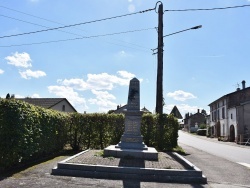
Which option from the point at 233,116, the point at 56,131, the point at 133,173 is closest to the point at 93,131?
the point at 56,131

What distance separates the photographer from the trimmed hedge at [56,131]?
9711 millimetres

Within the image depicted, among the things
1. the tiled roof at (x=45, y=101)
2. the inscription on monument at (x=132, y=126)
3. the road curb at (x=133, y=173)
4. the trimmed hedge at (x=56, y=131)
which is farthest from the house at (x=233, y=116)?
the road curb at (x=133, y=173)

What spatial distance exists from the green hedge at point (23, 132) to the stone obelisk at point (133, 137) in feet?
9.63

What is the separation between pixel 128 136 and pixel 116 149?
1.21 metres

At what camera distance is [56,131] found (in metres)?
14.8

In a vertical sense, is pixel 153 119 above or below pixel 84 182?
above

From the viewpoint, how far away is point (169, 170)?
30.3 ft

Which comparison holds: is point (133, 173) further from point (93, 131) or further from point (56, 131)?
point (93, 131)

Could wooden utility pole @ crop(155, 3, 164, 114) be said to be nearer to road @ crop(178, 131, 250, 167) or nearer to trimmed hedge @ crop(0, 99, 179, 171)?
trimmed hedge @ crop(0, 99, 179, 171)

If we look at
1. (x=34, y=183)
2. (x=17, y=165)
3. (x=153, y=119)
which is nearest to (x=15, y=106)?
(x=17, y=165)

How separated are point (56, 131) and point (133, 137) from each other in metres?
4.23

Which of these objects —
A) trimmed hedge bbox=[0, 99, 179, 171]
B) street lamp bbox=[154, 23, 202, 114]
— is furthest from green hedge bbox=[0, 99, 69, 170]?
street lamp bbox=[154, 23, 202, 114]

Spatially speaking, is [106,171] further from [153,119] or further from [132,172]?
[153,119]

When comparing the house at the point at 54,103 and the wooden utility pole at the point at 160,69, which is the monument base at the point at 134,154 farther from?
the house at the point at 54,103
